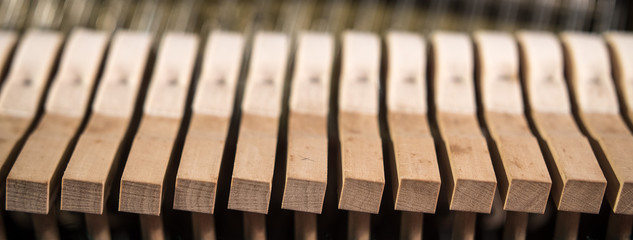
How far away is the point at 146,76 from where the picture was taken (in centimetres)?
143

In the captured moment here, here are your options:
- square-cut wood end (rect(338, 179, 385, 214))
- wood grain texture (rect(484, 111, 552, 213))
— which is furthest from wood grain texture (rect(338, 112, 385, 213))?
wood grain texture (rect(484, 111, 552, 213))

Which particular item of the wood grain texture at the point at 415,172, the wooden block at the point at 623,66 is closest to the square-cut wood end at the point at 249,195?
the wood grain texture at the point at 415,172

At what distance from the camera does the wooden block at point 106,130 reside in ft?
3.22

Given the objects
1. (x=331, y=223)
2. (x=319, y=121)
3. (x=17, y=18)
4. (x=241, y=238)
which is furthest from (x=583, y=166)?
(x=17, y=18)

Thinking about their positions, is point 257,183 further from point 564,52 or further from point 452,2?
point 452,2

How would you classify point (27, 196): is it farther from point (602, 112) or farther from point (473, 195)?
point (602, 112)

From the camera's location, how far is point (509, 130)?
1153 mm

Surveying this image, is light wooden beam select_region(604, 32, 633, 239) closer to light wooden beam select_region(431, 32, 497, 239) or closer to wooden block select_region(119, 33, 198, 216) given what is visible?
light wooden beam select_region(431, 32, 497, 239)

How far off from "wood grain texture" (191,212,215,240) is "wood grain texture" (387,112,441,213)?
0.37m

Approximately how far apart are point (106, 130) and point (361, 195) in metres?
0.53

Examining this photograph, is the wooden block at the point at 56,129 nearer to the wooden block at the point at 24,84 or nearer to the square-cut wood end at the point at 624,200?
the wooden block at the point at 24,84

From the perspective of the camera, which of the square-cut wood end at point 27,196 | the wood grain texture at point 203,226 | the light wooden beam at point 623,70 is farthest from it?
the light wooden beam at point 623,70

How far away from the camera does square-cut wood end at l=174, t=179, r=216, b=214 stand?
99 cm

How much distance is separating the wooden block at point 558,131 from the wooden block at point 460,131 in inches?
4.9
